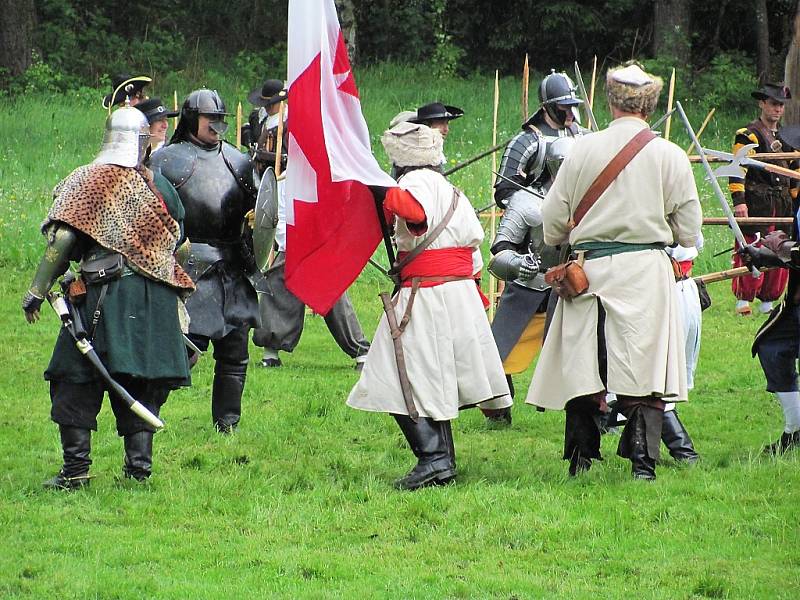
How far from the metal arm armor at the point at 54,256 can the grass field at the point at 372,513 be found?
942 millimetres

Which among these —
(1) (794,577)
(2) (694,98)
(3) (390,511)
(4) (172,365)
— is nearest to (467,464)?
(3) (390,511)

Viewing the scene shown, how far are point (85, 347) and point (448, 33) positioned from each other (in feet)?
70.9

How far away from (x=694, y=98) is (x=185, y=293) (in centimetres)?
1858

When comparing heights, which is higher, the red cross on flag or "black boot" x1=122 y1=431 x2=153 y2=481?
the red cross on flag

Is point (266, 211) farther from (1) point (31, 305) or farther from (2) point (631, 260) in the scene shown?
(2) point (631, 260)

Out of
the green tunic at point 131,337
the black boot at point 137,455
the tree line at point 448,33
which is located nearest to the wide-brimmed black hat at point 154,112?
the green tunic at point 131,337

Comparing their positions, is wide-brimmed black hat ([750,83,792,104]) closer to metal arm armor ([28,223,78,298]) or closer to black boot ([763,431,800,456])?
black boot ([763,431,800,456])

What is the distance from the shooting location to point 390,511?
6.26 metres

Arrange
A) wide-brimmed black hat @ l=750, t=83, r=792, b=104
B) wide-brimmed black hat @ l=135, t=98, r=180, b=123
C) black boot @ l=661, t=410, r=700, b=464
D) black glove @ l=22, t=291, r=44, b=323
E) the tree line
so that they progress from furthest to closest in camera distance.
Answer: the tree line
wide-brimmed black hat @ l=750, t=83, r=792, b=104
wide-brimmed black hat @ l=135, t=98, r=180, b=123
black boot @ l=661, t=410, r=700, b=464
black glove @ l=22, t=291, r=44, b=323

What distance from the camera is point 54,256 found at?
21.1 ft

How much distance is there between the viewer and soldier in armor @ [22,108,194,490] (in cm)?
645

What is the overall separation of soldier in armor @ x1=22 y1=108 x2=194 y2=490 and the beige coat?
1.84 metres

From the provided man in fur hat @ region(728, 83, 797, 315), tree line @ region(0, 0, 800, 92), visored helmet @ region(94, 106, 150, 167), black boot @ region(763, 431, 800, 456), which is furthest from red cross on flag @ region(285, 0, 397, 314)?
tree line @ region(0, 0, 800, 92)

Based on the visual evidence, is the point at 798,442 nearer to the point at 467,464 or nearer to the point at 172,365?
the point at 467,464
